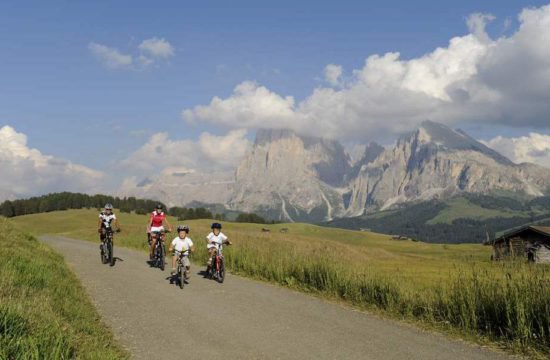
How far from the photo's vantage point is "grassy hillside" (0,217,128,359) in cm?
659

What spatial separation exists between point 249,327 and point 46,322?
429 centimetres

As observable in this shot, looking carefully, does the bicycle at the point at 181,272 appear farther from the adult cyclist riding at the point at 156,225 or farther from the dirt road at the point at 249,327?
the adult cyclist riding at the point at 156,225

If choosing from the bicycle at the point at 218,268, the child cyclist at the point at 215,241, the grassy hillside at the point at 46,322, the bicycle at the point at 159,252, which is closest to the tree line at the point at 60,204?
the bicycle at the point at 159,252

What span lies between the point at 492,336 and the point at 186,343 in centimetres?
618

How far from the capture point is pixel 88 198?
17488cm

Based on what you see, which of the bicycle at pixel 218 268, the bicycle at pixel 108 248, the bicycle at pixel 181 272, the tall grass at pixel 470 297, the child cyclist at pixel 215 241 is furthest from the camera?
the bicycle at pixel 108 248

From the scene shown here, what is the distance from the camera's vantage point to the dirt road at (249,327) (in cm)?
885

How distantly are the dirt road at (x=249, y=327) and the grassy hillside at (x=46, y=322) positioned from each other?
62 centimetres

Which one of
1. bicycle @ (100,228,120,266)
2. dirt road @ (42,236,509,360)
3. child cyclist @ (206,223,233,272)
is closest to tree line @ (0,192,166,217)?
bicycle @ (100,228,120,266)

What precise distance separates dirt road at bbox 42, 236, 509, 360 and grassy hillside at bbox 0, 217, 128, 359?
0.62 meters

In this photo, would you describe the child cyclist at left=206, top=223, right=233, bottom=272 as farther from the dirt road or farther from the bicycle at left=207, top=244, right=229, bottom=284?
the dirt road

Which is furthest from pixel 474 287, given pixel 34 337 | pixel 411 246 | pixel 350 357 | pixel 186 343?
pixel 411 246

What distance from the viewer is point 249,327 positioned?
35.1 ft

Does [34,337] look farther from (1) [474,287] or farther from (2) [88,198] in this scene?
(2) [88,198]
